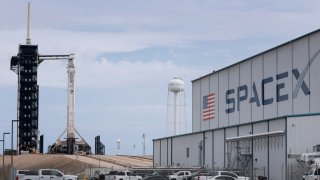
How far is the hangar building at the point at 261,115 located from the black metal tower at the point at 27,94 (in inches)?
1409

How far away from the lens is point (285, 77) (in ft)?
215

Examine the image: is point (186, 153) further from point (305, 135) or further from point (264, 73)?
point (305, 135)

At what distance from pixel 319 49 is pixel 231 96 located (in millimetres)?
20278

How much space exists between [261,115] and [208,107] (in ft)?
58.9

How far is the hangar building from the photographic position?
52.2 meters

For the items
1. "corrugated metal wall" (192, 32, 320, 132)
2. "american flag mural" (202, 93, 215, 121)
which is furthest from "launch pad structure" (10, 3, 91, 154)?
"corrugated metal wall" (192, 32, 320, 132)

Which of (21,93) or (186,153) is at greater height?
(21,93)

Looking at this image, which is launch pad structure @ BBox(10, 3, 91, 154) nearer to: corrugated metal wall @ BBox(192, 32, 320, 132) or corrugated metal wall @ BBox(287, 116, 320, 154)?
corrugated metal wall @ BBox(192, 32, 320, 132)

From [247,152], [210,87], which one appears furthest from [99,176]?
[210,87]

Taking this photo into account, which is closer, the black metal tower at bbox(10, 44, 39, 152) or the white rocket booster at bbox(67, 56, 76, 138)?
the black metal tower at bbox(10, 44, 39, 152)

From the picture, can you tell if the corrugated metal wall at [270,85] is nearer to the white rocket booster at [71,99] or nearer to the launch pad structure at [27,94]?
the launch pad structure at [27,94]

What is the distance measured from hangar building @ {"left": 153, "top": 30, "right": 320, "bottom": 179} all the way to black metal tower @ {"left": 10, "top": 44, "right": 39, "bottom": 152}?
35.8 metres

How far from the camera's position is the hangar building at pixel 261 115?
52.2 metres

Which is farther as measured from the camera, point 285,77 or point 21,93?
point 21,93
